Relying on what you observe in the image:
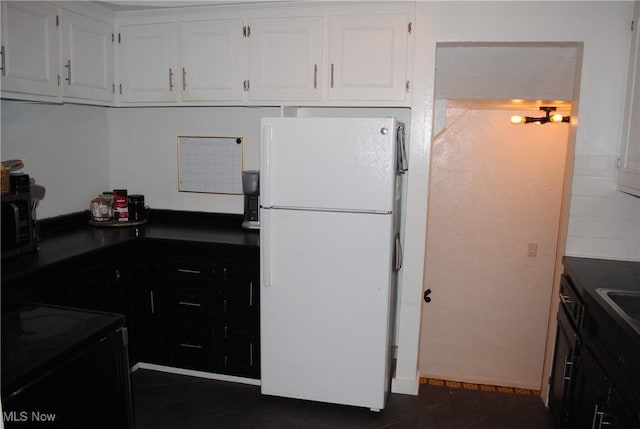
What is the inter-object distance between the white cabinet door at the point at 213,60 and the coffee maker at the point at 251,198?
0.49m

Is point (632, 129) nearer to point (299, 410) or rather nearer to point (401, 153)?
point (401, 153)

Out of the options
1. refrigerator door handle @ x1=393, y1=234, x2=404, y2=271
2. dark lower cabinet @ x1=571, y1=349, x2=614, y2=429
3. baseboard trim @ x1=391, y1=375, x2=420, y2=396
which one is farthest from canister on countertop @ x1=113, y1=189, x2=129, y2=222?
dark lower cabinet @ x1=571, y1=349, x2=614, y2=429

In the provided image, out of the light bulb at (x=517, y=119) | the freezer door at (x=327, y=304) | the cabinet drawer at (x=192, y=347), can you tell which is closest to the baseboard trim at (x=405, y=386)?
the freezer door at (x=327, y=304)

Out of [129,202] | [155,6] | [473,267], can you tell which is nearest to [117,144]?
[129,202]

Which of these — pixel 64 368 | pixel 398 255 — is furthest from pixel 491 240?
pixel 64 368

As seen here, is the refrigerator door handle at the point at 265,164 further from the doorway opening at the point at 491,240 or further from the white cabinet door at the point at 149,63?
the doorway opening at the point at 491,240

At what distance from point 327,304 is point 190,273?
889 mm

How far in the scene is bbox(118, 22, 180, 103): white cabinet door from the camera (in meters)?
3.15

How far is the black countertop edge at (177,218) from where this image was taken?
10.7 ft

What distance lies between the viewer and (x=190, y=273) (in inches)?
118

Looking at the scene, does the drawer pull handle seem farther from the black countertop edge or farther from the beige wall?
the beige wall

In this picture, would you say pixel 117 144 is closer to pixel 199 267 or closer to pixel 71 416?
pixel 199 267

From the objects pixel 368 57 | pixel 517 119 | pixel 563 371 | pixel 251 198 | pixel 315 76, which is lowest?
pixel 563 371

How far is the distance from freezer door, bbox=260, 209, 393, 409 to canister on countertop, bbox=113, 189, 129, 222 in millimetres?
1257
